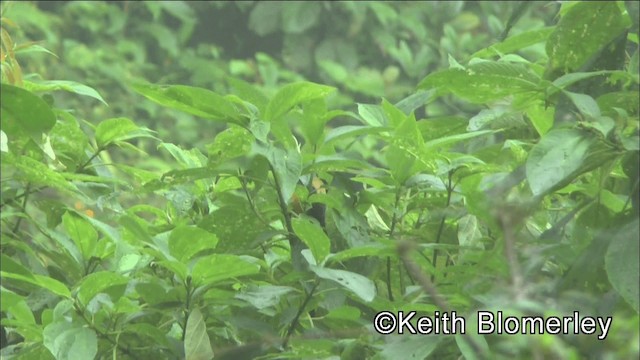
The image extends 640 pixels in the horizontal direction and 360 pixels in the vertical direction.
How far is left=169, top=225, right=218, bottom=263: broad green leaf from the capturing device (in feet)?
4.35

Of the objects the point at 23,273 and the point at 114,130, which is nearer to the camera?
the point at 23,273

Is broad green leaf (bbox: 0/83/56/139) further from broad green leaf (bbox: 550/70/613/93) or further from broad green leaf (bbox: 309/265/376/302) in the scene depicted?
broad green leaf (bbox: 550/70/613/93)

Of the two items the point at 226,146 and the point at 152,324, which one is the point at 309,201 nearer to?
the point at 226,146

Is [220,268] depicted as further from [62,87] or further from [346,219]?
[62,87]

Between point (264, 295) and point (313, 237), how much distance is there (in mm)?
85

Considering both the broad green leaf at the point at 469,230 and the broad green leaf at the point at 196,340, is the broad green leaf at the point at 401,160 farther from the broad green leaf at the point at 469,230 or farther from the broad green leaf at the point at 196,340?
the broad green leaf at the point at 196,340

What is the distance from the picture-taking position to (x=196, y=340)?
1317 millimetres

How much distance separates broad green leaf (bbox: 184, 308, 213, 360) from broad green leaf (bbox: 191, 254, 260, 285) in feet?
0.15

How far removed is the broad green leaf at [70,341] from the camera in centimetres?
132

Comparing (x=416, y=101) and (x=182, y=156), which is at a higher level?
(x=416, y=101)

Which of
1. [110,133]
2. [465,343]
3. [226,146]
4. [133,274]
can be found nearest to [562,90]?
[465,343]

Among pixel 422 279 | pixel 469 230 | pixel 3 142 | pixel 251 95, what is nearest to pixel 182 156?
pixel 251 95

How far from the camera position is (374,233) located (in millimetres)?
1499

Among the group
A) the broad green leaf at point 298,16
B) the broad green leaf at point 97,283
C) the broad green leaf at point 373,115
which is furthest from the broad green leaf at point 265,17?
the broad green leaf at point 97,283
